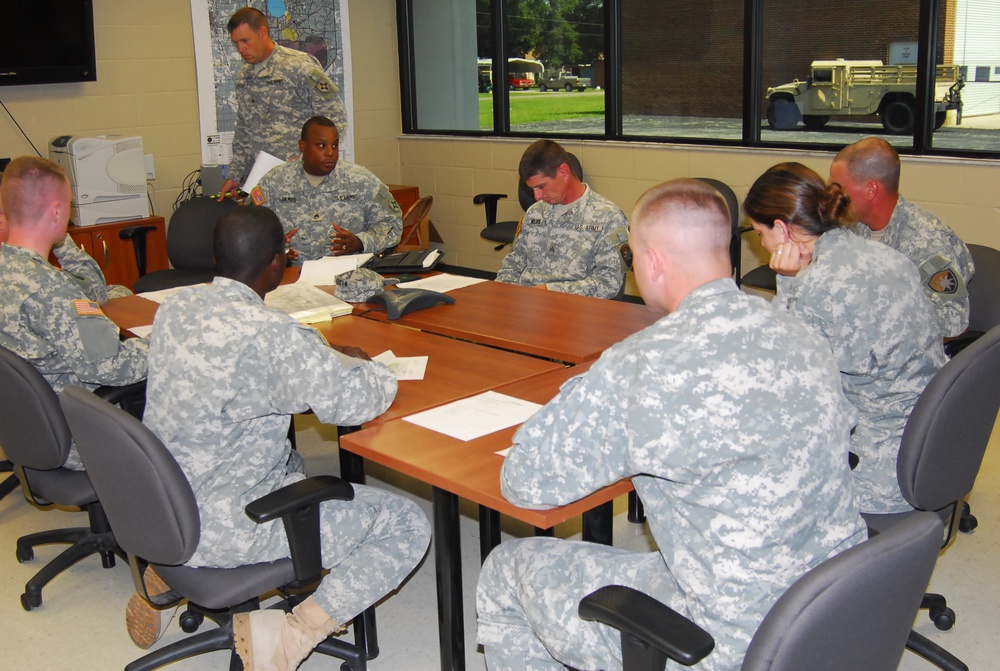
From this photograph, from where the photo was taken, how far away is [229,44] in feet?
19.9

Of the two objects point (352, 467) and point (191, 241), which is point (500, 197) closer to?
point (191, 241)

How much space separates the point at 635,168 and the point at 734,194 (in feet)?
2.55

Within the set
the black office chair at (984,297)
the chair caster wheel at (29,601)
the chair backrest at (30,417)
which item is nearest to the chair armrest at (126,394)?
the chair backrest at (30,417)

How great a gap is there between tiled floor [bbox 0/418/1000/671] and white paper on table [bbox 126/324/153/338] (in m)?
0.76

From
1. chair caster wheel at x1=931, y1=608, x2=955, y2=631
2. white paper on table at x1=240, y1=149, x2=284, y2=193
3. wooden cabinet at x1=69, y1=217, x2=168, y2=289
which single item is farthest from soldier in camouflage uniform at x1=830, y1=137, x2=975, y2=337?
wooden cabinet at x1=69, y1=217, x2=168, y2=289

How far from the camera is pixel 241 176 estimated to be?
5391mm

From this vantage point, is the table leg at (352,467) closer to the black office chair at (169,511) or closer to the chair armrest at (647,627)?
the black office chair at (169,511)

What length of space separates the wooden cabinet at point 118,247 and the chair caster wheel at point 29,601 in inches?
104

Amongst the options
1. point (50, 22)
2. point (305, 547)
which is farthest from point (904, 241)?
point (50, 22)

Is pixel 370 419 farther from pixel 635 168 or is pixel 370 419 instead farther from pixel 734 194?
pixel 635 168

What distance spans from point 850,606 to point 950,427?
98 centimetres

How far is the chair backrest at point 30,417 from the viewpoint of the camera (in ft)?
8.23

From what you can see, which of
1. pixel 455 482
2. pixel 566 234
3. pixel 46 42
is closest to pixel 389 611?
pixel 455 482

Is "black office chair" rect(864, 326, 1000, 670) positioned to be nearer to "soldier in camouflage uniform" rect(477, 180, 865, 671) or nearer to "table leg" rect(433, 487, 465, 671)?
"soldier in camouflage uniform" rect(477, 180, 865, 671)
